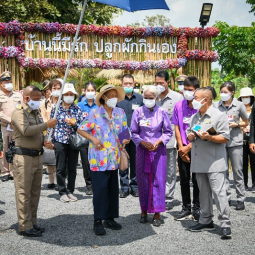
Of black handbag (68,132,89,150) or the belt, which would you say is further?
black handbag (68,132,89,150)

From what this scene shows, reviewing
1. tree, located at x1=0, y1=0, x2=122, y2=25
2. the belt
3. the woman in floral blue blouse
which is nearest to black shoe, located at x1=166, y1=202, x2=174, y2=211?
the woman in floral blue blouse

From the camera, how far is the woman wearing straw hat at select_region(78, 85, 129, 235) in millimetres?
5477

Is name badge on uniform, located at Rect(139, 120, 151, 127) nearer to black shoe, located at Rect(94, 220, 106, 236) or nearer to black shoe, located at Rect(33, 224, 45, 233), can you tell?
black shoe, located at Rect(94, 220, 106, 236)

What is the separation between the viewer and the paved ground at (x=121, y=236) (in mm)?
4902

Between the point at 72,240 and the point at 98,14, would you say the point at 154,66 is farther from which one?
the point at 98,14

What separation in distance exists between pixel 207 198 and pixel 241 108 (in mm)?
2043

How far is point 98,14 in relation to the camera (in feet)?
63.4

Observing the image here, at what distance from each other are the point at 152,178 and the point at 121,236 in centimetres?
101

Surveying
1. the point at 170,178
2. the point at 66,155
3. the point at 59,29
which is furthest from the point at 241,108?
the point at 59,29

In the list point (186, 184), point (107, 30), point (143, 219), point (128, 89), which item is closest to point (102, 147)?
point (143, 219)

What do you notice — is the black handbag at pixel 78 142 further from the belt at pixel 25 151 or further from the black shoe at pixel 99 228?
the black shoe at pixel 99 228

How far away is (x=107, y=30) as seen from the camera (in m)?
11.6

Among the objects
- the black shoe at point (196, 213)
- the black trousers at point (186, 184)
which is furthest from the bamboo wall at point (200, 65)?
the black shoe at point (196, 213)

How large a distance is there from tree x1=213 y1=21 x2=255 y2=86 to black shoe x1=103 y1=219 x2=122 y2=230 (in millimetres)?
16477
